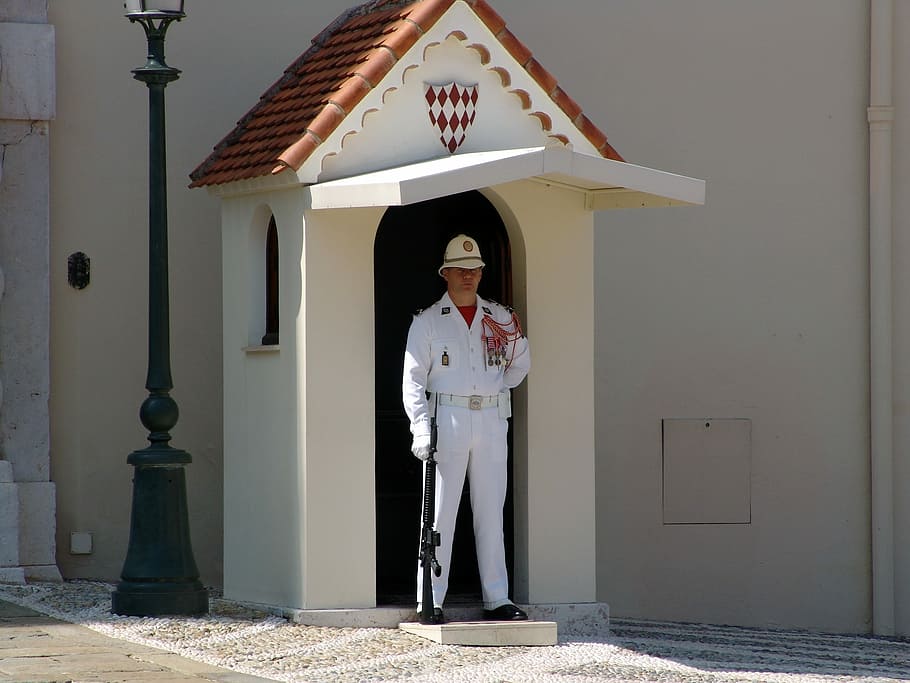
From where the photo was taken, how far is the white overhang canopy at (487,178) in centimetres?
796

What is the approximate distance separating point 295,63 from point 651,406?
353 cm

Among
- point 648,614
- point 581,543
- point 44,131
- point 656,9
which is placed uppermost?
point 656,9

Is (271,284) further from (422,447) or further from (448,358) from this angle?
(422,447)

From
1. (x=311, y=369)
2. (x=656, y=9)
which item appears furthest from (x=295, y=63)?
(x=656, y=9)

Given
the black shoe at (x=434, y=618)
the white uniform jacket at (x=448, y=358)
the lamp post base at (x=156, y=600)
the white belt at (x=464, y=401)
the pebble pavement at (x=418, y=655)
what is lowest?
the pebble pavement at (x=418, y=655)

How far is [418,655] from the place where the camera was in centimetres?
772

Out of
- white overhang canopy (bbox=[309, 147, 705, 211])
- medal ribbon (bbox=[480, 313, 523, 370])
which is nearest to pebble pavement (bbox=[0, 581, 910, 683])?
medal ribbon (bbox=[480, 313, 523, 370])

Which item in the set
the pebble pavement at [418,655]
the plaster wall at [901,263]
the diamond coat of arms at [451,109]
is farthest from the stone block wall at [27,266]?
the plaster wall at [901,263]

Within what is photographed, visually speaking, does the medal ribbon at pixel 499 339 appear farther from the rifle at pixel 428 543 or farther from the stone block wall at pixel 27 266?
the stone block wall at pixel 27 266

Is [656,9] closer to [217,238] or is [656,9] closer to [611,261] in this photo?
[611,261]

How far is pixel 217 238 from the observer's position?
10.6 m

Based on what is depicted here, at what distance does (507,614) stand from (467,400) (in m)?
1.08

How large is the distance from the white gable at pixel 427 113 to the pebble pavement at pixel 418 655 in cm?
224

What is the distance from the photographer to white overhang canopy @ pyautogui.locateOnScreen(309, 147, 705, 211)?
26.1ft
